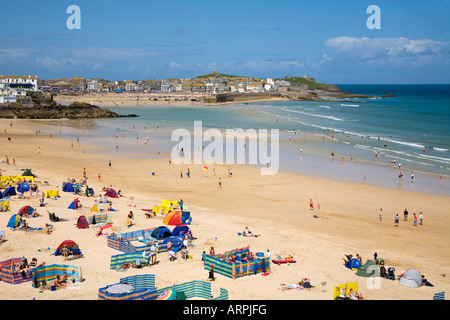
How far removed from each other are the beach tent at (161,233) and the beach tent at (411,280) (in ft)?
23.7

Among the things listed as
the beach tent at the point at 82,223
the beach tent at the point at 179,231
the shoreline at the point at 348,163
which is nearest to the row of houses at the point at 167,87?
the shoreline at the point at 348,163

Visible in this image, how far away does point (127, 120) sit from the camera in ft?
211

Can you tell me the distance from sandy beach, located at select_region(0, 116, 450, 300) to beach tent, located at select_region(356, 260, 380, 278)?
0.31m

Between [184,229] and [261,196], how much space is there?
892 centimetres

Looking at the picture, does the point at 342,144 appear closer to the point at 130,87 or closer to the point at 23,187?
the point at 23,187

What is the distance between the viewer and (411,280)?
11875mm

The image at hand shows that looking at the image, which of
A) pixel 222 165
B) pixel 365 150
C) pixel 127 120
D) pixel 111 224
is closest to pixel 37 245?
pixel 111 224

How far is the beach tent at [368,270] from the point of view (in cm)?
1246

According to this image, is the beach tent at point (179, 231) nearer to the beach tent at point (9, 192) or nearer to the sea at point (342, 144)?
the beach tent at point (9, 192)

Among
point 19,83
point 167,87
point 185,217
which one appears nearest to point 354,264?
point 185,217

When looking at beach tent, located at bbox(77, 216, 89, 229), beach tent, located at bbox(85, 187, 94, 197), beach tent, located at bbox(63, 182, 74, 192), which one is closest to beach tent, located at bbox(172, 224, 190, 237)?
beach tent, located at bbox(77, 216, 89, 229)

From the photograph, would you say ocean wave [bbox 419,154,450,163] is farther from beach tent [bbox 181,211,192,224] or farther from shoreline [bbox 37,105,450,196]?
beach tent [bbox 181,211,192,224]

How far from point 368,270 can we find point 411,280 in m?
1.14

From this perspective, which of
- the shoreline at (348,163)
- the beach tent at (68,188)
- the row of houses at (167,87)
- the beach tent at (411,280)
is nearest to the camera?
the beach tent at (411,280)
